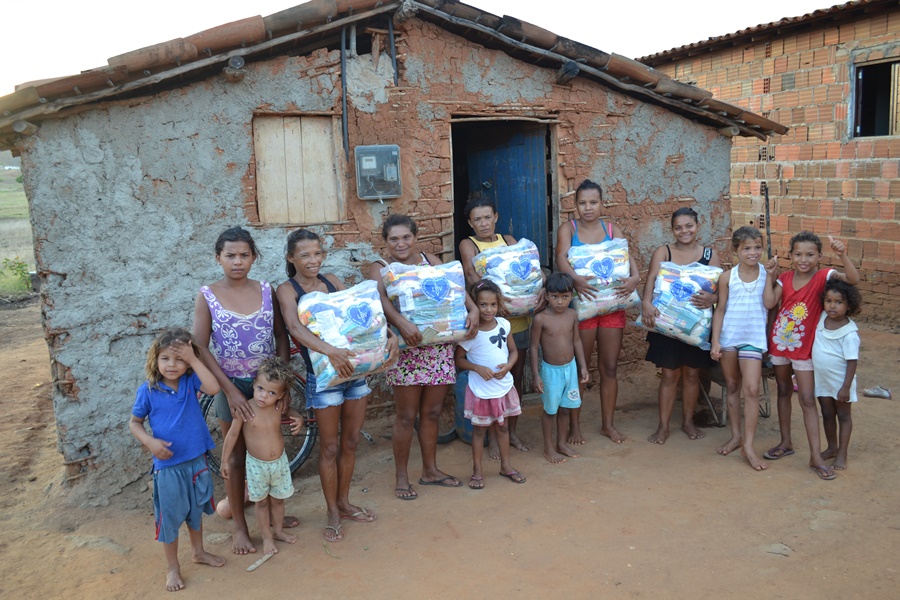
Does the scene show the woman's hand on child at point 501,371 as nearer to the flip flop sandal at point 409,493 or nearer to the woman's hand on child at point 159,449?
the flip flop sandal at point 409,493

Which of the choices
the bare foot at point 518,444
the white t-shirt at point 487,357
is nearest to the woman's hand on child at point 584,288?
the white t-shirt at point 487,357

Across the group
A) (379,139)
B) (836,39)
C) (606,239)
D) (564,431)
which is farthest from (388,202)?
(836,39)

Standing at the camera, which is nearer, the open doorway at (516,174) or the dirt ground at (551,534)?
the dirt ground at (551,534)

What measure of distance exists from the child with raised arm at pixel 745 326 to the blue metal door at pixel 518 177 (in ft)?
6.18

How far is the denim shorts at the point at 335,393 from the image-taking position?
3734mm

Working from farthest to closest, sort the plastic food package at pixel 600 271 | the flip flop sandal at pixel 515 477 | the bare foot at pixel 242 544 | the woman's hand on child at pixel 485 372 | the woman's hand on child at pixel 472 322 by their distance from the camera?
1. the plastic food package at pixel 600 271
2. the flip flop sandal at pixel 515 477
3. the woman's hand on child at pixel 485 372
4. the woman's hand on child at pixel 472 322
5. the bare foot at pixel 242 544

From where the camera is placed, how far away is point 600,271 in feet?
15.9

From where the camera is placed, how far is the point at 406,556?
3.66m

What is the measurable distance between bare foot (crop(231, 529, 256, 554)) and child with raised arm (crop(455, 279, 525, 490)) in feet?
4.71

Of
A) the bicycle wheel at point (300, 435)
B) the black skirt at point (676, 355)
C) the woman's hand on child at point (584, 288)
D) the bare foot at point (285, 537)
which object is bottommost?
the bare foot at point (285, 537)

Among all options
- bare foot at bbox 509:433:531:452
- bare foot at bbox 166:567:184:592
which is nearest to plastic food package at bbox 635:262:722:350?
bare foot at bbox 509:433:531:452

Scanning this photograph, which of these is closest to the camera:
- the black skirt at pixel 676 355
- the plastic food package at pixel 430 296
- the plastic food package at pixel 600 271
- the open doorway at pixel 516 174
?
the plastic food package at pixel 430 296

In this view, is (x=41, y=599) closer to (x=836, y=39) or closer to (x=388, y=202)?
(x=388, y=202)

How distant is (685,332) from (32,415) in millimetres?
6014
